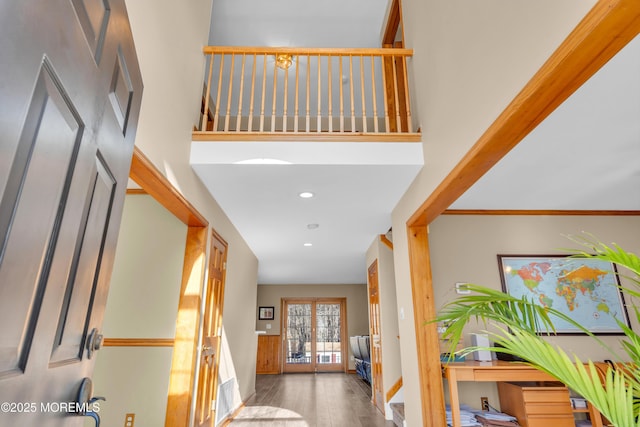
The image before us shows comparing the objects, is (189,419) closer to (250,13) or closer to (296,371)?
(250,13)

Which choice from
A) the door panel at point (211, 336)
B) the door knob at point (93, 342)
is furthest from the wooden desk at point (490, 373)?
the door knob at point (93, 342)

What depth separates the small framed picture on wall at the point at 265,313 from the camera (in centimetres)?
1001

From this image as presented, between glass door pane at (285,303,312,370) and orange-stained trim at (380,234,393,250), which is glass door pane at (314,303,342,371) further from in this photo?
orange-stained trim at (380,234,393,250)

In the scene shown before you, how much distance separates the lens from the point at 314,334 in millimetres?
9945

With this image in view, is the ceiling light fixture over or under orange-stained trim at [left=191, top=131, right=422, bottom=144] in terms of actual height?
over

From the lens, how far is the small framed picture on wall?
10.0 metres

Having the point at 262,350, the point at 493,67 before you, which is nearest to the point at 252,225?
the point at 493,67

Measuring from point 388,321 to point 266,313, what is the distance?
5.99 m

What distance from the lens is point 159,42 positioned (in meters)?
2.28

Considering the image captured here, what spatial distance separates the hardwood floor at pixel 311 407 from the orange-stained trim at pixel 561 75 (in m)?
3.30

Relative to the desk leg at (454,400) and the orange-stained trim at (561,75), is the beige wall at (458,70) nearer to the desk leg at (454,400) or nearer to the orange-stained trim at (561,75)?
the orange-stained trim at (561,75)

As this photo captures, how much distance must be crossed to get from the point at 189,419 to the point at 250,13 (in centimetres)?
425

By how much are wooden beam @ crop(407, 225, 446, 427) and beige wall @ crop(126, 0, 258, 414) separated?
1.93 metres

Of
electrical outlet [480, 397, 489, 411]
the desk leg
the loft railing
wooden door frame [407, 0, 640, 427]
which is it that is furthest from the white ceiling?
electrical outlet [480, 397, 489, 411]
